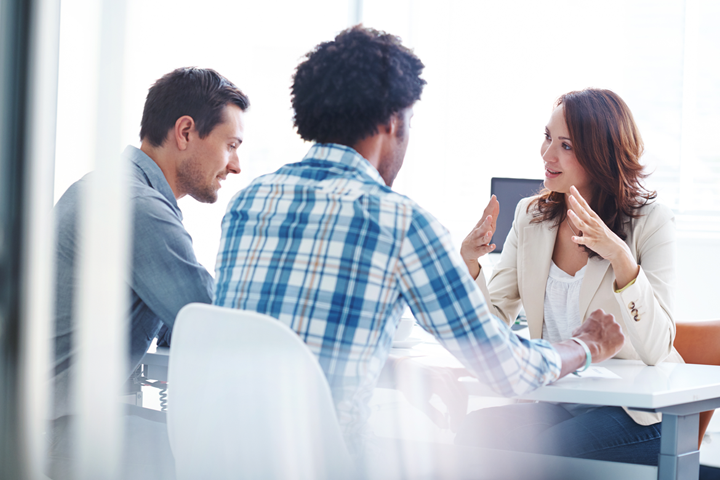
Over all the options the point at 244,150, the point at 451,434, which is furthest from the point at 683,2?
the point at 451,434

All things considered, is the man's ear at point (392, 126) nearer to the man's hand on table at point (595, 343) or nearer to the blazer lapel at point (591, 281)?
the man's hand on table at point (595, 343)

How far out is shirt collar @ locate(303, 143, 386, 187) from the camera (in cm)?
89

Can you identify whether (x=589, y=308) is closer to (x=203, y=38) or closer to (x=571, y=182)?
(x=571, y=182)

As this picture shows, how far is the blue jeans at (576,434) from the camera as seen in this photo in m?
1.17

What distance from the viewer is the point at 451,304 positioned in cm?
79

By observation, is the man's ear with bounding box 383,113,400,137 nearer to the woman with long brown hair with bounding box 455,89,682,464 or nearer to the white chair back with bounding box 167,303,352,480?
the white chair back with bounding box 167,303,352,480

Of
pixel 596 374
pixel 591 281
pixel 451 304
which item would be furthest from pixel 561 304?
pixel 451 304

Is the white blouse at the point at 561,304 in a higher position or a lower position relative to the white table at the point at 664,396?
higher

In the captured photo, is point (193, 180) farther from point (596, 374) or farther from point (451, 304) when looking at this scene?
point (596, 374)

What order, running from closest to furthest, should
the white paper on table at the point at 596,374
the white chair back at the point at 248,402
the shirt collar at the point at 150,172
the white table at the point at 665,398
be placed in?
the white chair back at the point at 248,402 → the white table at the point at 665,398 → the white paper on table at the point at 596,374 → the shirt collar at the point at 150,172

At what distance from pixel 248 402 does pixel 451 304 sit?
299mm

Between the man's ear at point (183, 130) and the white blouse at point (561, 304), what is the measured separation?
1038mm

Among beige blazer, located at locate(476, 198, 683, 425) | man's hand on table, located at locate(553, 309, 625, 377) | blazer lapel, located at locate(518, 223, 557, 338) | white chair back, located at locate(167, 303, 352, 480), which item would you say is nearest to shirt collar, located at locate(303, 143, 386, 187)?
white chair back, located at locate(167, 303, 352, 480)

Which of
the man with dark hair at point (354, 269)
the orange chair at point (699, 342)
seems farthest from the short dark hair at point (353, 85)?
the orange chair at point (699, 342)
